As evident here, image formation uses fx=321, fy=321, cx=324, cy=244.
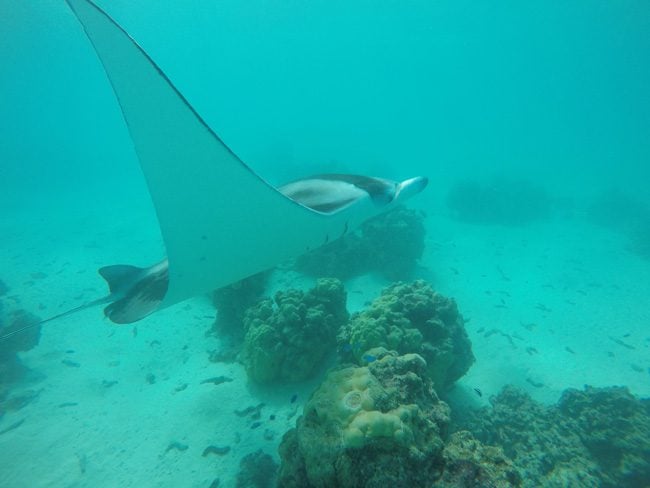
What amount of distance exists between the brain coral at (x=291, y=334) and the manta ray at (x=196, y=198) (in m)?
2.12

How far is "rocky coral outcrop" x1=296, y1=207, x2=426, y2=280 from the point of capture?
29.4 ft

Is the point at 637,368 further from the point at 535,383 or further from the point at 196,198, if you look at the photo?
the point at 196,198

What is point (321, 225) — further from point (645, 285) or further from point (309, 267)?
point (645, 285)

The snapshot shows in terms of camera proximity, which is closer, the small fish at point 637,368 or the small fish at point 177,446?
the small fish at point 177,446

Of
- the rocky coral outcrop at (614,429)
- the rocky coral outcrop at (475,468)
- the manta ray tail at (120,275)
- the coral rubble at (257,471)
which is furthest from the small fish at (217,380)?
the rocky coral outcrop at (614,429)

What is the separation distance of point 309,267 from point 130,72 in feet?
24.6

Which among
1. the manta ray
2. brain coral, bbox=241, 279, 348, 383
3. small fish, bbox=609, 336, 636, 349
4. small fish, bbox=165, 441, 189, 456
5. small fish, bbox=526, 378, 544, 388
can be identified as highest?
the manta ray

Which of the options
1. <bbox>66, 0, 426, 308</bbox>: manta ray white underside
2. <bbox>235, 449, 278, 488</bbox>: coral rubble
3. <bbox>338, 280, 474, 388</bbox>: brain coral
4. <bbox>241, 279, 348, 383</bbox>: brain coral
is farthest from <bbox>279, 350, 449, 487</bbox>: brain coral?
<bbox>241, 279, 348, 383</bbox>: brain coral

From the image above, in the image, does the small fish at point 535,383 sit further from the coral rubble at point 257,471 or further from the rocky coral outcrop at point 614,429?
the coral rubble at point 257,471

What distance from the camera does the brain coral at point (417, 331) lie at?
445 centimetres

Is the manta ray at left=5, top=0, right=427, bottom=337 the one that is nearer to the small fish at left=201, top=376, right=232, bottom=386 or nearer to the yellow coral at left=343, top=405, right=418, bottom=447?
the yellow coral at left=343, top=405, right=418, bottom=447

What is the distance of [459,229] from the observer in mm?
14625

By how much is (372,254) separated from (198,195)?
23.9 ft

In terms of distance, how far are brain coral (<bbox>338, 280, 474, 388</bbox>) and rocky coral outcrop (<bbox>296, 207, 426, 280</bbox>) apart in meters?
3.18
